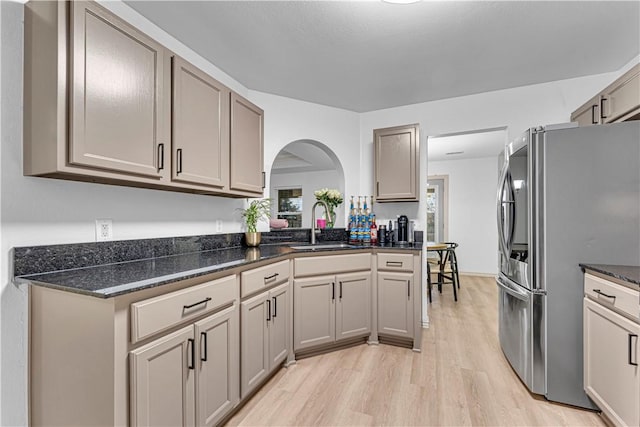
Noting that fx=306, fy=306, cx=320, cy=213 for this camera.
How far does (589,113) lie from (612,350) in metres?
1.80

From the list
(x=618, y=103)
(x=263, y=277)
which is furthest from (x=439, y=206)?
(x=263, y=277)

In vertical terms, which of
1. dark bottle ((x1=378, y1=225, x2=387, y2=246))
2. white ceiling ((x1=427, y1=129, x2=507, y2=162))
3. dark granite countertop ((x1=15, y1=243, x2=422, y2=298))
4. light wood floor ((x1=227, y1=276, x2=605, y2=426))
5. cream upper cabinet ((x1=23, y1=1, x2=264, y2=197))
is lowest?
light wood floor ((x1=227, y1=276, x2=605, y2=426))

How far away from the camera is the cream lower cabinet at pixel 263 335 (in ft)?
5.92

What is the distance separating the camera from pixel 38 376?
1.26 metres

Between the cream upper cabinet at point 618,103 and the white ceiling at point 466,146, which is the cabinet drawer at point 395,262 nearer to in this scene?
the cream upper cabinet at point 618,103

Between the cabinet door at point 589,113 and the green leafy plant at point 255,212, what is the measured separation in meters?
2.69

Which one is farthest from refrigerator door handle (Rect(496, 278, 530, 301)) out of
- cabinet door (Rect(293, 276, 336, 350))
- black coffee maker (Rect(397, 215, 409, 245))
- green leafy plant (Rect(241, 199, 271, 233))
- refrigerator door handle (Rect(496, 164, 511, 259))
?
green leafy plant (Rect(241, 199, 271, 233))

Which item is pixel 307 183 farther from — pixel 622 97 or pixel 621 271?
pixel 621 271

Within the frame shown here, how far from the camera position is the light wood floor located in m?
1.73

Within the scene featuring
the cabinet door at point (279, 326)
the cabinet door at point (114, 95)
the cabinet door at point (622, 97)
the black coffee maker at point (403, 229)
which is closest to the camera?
the cabinet door at point (114, 95)

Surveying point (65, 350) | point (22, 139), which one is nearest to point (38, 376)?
point (65, 350)

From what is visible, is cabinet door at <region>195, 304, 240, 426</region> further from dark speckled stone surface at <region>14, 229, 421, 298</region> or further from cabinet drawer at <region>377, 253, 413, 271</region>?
cabinet drawer at <region>377, 253, 413, 271</region>

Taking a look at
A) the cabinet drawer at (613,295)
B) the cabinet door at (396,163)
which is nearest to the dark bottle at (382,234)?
the cabinet door at (396,163)

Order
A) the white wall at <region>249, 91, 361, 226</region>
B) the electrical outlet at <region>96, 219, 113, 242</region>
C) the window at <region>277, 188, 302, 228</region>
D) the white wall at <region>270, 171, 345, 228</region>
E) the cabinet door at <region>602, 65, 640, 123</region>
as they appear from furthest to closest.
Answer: the window at <region>277, 188, 302, 228</region>
the white wall at <region>270, 171, 345, 228</region>
the white wall at <region>249, 91, 361, 226</region>
the cabinet door at <region>602, 65, 640, 123</region>
the electrical outlet at <region>96, 219, 113, 242</region>
